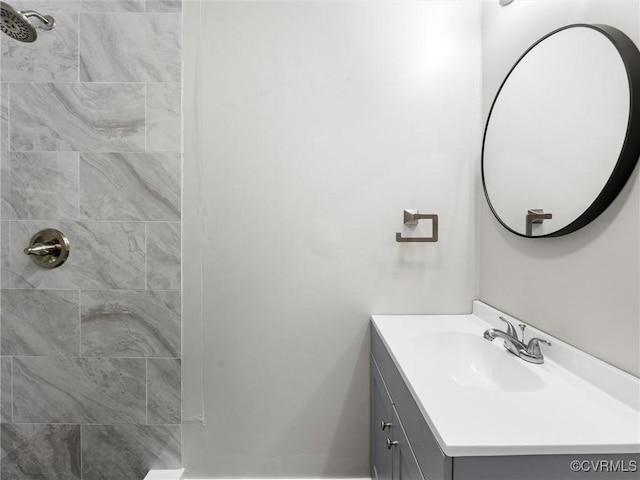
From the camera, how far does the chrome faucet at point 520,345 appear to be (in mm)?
1126

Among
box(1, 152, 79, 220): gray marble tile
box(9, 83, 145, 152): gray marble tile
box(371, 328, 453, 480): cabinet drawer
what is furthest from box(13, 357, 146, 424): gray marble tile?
box(371, 328, 453, 480): cabinet drawer

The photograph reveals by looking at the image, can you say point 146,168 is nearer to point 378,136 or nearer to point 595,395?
point 378,136

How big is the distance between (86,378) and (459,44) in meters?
2.20

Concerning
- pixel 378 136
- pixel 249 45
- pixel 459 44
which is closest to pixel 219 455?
pixel 378 136

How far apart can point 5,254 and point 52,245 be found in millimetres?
219

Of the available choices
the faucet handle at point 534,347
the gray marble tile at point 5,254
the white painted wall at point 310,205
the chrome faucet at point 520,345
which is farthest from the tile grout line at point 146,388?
the faucet handle at point 534,347

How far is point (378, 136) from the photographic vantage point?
5.34 ft

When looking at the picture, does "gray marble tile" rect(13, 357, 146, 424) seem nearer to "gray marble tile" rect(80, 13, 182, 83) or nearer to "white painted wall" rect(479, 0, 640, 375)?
"gray marble tile" rect(80, 13, 182, 83)

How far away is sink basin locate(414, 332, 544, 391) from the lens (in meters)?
1.07

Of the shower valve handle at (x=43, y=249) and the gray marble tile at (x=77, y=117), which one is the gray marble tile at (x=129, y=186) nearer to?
the gray marble tile at (x=77, y=117)

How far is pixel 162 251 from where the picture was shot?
5.32 ft

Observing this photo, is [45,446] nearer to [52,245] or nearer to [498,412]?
[52,245]

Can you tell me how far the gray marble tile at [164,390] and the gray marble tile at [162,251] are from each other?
35 cm

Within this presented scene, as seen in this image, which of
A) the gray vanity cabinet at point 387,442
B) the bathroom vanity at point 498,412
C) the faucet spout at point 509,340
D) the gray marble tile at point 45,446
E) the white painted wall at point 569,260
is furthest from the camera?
the gray marble tile at point 45,446
